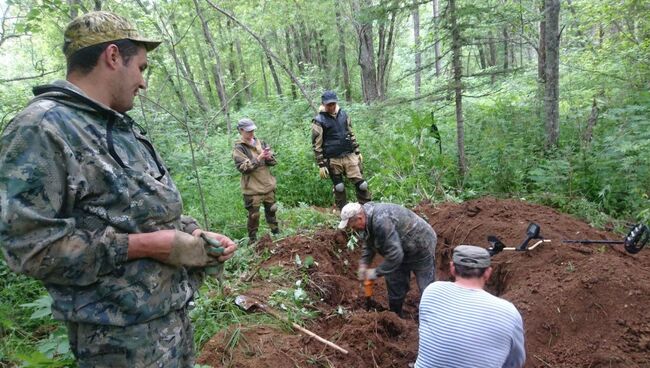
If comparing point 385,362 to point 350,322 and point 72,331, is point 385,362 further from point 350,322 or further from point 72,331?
point 72,331

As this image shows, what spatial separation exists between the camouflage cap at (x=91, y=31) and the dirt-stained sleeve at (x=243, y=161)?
4.69 meters

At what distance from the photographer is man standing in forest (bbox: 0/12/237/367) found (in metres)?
1.44

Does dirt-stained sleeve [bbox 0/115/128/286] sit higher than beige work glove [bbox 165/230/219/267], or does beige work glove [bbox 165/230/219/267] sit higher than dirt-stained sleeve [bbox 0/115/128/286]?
dirt-stained sleeve [bbox 0/115/128/286]

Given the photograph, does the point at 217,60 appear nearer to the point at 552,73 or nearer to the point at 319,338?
the point at 552,73

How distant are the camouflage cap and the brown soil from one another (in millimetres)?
2692

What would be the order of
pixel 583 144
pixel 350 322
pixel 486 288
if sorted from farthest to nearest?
pixel 583 144
pixel 486 288
pixel 350 322

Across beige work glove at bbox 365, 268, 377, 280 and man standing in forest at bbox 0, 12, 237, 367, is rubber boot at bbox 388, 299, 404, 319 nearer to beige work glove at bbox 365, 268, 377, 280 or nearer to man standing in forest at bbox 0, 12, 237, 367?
beige work glove at bbox 365, 268, 377, 280

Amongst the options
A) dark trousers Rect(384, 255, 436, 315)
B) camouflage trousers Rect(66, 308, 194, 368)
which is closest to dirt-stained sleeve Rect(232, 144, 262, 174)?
dark trousers Rect(384, 255, 436, 315)

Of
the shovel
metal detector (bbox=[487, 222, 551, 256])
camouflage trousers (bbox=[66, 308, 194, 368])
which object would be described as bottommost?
metal detector (bbox=[487, 222, 551, 256])

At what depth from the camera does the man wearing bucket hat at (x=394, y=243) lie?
453 centimetres

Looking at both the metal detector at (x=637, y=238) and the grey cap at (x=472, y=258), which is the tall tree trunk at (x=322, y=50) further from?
the grey cap at (x=472, y=258)

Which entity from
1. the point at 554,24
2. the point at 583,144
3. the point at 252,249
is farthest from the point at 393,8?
the point at 252,249

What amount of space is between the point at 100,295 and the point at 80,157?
A: 0.54 m

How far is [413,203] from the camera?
25.5 ft
